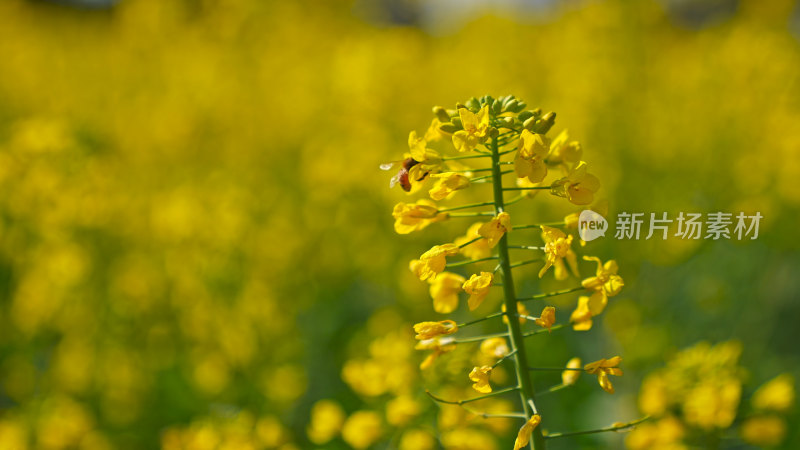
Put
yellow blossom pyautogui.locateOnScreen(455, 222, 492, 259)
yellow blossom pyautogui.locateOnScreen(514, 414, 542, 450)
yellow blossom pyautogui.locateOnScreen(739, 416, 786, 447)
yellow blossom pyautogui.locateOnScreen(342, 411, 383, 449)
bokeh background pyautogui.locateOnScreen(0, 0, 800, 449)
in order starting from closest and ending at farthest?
yellow blossom pyautogui.locateOnScreen(514, 414, 542, 450)
yellow blossom pyautogui.locateOnScreen(455, 222, 492, 259)
yellow blossom pyautogui.locateOnScreen(342, 411, 383, 449)
yellow blossom pyautogui.locateOnScreen(739, 416, 786, 447)
bokeh background pyautogui.locateOnScreen(0, 0, 800, 449)

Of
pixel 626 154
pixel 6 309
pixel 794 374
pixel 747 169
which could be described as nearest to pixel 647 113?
pixel 626 154

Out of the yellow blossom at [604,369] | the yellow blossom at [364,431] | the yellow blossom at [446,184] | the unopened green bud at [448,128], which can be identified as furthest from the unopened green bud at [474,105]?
→ the yellow blossom at [364,431]

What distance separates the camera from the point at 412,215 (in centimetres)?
160

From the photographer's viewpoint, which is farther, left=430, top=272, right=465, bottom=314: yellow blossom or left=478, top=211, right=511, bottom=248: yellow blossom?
left=430, top=272, right=465, bottom=314: yellow blossom

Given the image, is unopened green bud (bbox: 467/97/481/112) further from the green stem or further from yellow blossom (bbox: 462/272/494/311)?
yellow blossom (bbox: 462/272/494/311)

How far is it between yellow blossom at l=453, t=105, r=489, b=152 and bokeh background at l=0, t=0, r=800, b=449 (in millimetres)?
656

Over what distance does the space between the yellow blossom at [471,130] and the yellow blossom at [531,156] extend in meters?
0.08

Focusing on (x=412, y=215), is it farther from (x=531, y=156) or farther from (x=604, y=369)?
(x=604, y=369)

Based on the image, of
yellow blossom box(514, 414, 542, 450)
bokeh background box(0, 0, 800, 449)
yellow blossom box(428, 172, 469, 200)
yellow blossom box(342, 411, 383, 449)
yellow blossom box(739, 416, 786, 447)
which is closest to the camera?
yellow blossom box(514, 414, 542, 450)

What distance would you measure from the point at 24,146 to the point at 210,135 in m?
3.45

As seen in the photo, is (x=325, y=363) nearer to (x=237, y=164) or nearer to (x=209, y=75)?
(x=237, y=164)

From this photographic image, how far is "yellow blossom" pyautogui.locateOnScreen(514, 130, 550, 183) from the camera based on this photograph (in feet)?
4.81

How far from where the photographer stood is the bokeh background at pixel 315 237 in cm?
362

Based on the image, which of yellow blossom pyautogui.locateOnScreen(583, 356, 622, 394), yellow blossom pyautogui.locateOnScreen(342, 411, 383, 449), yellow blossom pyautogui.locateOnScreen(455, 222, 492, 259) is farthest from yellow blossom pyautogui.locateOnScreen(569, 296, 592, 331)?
yellow blossom pyautogui.locateOnScreen(342, 411, 383, 449)
